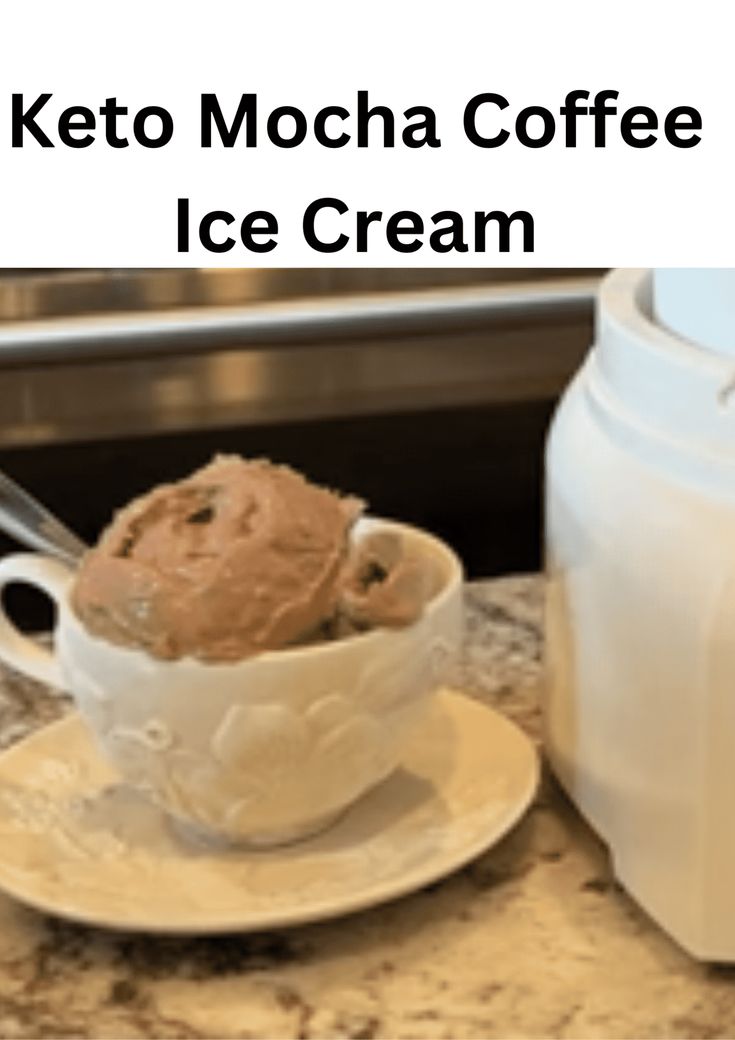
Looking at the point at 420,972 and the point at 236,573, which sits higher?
the point at 236,573

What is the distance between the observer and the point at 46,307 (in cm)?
96

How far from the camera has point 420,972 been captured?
2.00 feet

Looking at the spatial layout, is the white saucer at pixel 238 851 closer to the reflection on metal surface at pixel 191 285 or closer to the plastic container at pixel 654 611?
the plastic container at pixel 654 611

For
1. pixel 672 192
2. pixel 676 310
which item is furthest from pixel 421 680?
pixel 672 192

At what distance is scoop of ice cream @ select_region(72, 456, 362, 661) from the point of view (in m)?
0.60

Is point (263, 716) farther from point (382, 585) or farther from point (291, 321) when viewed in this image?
point (291, 321)

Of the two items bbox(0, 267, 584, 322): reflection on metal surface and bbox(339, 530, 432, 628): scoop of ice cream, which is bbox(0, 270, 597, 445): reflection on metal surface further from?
bbox(339, 530, 432, 628): scoop of ice cream

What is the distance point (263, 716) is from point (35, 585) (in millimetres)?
122

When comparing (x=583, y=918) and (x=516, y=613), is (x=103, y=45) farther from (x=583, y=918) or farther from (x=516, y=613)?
(x=583, y=918)

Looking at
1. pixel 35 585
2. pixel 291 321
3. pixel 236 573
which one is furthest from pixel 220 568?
pixel 291 321

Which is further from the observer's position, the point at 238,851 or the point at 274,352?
the point at 274,352

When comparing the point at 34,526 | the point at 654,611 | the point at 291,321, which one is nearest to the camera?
the point at 654,611

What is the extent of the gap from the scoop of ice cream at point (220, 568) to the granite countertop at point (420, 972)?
10 centimetres

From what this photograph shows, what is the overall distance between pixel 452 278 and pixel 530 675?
0.86ft
